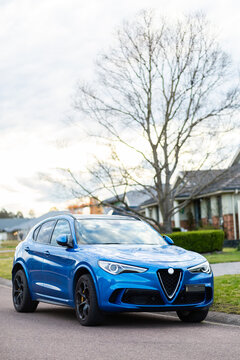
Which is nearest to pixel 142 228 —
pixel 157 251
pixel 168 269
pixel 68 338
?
pixel 157 251

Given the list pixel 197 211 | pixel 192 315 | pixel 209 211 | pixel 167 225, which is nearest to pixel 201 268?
pixel 192 315

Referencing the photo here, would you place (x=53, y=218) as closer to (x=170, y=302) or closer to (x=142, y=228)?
(x=142, y=228)

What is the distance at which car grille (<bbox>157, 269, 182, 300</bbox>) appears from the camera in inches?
344

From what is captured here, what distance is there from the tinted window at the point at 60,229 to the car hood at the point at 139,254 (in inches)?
36.3

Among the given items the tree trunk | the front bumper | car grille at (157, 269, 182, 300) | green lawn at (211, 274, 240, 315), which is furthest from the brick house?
the front bumper

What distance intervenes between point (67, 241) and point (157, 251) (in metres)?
1.37

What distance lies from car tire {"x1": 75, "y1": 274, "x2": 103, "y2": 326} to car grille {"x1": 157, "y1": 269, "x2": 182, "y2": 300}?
933mm

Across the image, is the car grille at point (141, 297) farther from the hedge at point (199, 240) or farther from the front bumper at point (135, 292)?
the hedge at point (199, 240)

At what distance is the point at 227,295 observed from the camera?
11.3m

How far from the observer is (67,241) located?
9695 millimetres

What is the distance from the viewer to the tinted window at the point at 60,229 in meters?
10.4

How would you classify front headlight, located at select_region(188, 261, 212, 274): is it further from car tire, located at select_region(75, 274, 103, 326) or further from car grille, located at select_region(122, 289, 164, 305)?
car tire, located at select_region(75, 274, 103, 326)

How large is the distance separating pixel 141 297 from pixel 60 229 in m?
2.47

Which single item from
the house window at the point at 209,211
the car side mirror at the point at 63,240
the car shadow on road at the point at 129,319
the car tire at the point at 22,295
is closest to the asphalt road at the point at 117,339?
the car shadow on road at the point at 129,319
